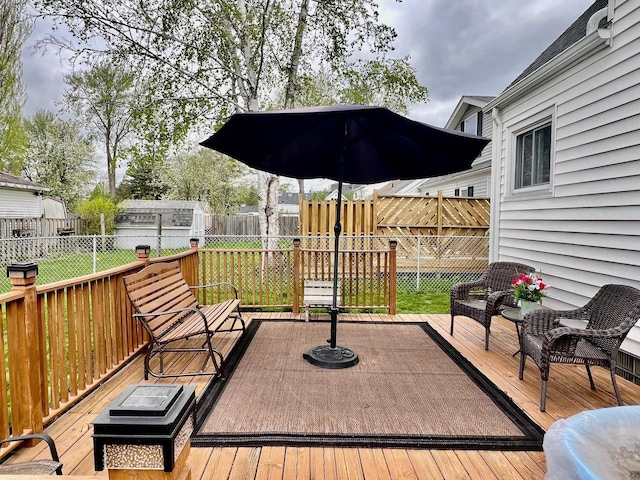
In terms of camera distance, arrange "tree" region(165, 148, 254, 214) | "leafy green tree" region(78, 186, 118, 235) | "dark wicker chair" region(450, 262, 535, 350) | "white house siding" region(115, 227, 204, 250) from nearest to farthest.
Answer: "dark wicker chair" region(450, 262, 535, 350) < "leafy green tree" region(78, 186, 118, 235) < "white house siding" region(115, 227, 204, 250) < "tree" region(165, 148, 254, 214)

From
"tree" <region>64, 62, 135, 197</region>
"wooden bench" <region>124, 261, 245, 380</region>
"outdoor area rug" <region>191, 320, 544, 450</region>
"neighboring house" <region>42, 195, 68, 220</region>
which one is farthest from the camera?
"neighboring house" <region>42, 195, 68, 220</region>

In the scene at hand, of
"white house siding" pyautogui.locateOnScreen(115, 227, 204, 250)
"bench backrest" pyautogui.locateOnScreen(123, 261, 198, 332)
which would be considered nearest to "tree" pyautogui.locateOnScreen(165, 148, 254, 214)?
"white house siding" pyautogui.locateOnScreen(115, 227, 204, 250)

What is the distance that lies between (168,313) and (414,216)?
6560mm

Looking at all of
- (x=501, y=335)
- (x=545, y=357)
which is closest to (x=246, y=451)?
(x=545, y=357)

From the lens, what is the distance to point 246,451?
2066 millimetres

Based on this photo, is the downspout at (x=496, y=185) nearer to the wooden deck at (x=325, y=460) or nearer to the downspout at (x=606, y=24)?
the downspout at (x=606, y=24)

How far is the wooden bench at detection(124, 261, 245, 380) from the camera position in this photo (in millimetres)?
2947

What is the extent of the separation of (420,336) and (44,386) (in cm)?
353

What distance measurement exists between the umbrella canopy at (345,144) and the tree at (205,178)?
17413 millimetres

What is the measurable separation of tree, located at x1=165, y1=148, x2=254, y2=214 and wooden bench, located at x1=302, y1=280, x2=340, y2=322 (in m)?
16.6

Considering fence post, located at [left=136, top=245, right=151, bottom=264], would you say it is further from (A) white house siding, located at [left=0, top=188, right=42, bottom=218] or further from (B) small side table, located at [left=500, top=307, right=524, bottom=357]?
(A) white house siding, located at [left=0, top=188, right=42, bottom=218]

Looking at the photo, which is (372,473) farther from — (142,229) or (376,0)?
(142,229)

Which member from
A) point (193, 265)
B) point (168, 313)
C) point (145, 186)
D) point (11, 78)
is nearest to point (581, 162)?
point (168, 313)

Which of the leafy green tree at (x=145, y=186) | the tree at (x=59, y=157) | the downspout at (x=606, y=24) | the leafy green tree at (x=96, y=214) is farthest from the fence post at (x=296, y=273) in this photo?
the leafy green tree at (x=145, y=186)
